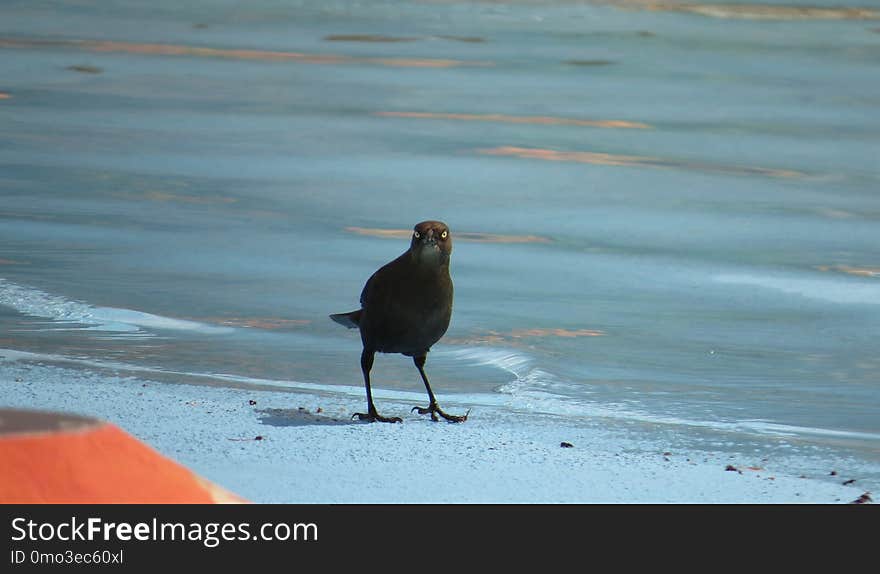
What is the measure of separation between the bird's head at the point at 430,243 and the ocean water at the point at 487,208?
1007 millimetres

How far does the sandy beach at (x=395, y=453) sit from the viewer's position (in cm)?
441

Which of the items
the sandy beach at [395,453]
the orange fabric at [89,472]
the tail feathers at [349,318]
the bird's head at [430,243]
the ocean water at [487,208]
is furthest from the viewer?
the ocean water at [487,208]

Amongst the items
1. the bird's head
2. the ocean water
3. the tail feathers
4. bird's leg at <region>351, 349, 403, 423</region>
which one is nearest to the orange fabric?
the bird's head

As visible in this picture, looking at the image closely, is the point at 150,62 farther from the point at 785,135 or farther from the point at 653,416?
the point at 653,416

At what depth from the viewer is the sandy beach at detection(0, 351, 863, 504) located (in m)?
4.41

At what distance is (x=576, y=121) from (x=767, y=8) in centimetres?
801

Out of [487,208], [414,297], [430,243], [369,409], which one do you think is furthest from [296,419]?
[487,208]

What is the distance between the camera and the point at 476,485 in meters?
4.47

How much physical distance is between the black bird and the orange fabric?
195 centimetres

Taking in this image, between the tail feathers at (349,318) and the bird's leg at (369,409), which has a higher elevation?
the tail feathers at (349,318)

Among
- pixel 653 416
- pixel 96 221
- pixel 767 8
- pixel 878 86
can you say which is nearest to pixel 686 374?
pixel 653 416

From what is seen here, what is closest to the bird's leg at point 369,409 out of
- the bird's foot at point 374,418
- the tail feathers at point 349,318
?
the bird's foot at point 374,418

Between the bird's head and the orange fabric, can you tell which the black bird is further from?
the orange fabric

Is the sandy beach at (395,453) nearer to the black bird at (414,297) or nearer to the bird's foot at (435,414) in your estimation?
the bird's foot at (435,414)
